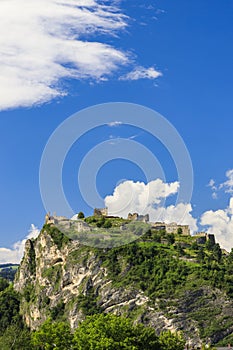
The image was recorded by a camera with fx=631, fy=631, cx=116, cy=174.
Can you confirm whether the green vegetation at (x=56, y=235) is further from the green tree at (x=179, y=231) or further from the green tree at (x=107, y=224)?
the green tree at (x=179, y=231)

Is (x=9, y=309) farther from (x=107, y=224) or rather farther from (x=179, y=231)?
(x=179, y=231)

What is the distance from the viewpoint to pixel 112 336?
70.8 meters

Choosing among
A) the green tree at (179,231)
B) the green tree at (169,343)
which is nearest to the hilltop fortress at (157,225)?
the green tree at (179,231)

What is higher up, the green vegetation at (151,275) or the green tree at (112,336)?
the green vegetation at (151,275)

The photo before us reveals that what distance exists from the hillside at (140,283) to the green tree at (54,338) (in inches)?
2160

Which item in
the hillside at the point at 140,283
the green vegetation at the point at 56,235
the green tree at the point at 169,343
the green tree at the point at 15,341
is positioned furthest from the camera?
the green vegetation at the point at 56,235

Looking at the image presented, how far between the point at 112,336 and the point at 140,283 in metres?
71.0

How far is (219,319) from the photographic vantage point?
422ft

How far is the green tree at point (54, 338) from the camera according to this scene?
73500 millimetres

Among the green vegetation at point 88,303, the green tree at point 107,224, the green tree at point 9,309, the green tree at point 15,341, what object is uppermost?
the green tree at point 107,224

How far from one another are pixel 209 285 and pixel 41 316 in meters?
47.1

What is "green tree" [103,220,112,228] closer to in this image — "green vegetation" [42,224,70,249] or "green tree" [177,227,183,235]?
"green vegetation" [42,224,70,249]

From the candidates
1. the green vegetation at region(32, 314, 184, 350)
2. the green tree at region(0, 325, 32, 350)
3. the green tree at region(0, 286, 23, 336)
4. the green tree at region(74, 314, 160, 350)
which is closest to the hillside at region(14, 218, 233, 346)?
the green tree at region(0, 286, 23, 336)

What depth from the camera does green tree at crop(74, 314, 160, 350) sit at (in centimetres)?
6900
